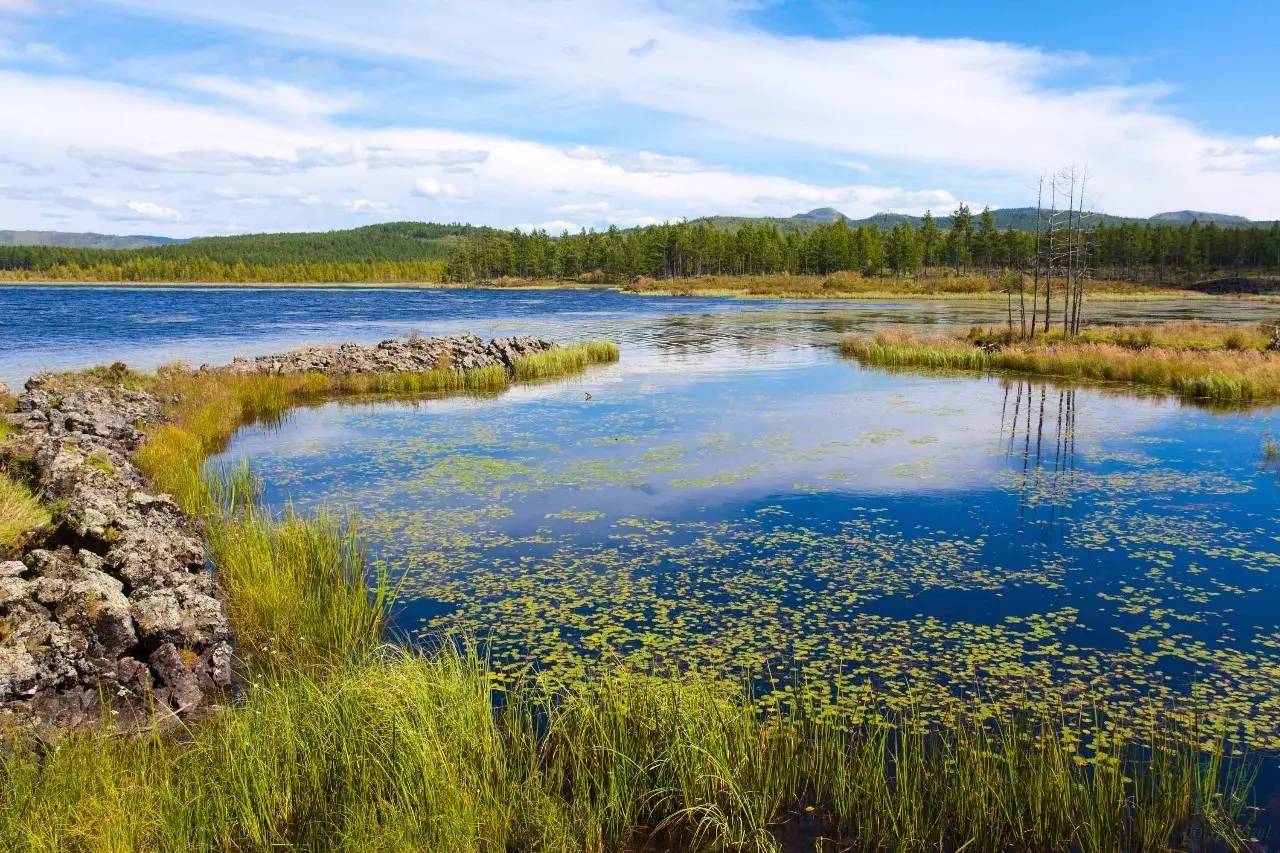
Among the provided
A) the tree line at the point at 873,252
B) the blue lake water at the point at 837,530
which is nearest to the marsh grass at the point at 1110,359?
the blue lake water at the point at 837,530

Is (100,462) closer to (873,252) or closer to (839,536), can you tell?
(839,536)

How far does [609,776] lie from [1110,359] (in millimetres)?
33763

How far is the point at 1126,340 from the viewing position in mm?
38844

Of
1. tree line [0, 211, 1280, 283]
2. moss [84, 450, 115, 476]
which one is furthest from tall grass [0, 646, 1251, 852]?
tree line [0, 211, 1280, 283]

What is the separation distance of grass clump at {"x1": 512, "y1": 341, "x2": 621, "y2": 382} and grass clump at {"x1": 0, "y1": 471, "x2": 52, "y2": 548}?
2335cm

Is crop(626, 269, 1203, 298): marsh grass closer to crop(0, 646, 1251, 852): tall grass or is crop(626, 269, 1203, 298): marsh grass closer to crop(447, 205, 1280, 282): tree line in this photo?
crop(447, 205, 1280, 282): tree line

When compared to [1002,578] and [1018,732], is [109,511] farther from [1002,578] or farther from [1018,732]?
[1002,578]

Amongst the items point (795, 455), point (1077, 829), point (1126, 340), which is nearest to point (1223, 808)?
point (1077, 829)

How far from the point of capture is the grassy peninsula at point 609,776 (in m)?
5.81

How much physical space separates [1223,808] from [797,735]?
324 centimetres

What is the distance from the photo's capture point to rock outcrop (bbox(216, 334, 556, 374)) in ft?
108

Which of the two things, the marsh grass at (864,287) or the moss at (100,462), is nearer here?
the moss at (100,462)

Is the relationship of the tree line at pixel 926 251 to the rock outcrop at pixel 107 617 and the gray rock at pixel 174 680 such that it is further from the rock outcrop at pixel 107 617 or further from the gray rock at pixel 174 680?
the gray rock at pixel 174 680

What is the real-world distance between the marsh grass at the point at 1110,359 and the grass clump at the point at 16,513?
31648mm
